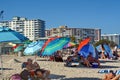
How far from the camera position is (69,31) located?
139 metres

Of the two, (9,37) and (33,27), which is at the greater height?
(33,27)

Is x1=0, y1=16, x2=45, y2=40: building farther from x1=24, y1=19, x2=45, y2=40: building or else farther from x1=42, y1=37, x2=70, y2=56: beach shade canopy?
x1=42, y1=37, x2=70, y2=56: beach shade canopy

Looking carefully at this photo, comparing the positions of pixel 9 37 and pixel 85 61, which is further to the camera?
pixel 85 61

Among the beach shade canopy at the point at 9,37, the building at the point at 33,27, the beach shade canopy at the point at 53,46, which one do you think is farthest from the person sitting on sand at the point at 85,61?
the building at the point at 33,27

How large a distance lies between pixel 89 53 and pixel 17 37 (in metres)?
7.72

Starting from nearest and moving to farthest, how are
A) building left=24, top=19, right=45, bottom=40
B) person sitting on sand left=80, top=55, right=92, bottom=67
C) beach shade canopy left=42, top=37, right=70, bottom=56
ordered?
beach shade canopy left=42, top=37, right=70, bottom=56 < person sitting on sand left=80, top=55, right=92, bottom=67 < building left=24, top=19, right=45, bottom=40

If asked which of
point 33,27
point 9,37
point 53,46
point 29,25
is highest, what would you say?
point 29,25

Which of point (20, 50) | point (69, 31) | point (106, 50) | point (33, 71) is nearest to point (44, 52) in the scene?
point (33, 71)

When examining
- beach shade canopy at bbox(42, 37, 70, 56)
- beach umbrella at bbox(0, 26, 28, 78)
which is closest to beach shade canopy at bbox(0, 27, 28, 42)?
beach umbrella at bbox(0, 26, 28, 78)

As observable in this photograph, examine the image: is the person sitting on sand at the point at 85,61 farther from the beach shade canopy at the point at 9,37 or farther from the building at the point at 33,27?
the building at the point at 33,27

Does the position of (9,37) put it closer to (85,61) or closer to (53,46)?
(53,46)

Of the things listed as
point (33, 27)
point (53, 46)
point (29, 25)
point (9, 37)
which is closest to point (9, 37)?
point (9, 37)

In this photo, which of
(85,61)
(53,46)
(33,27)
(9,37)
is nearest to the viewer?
(9,37)

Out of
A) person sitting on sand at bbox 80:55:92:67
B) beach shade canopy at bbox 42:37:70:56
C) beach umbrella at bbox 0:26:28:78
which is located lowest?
person sitting on sand at bbox 80:55:92:67
